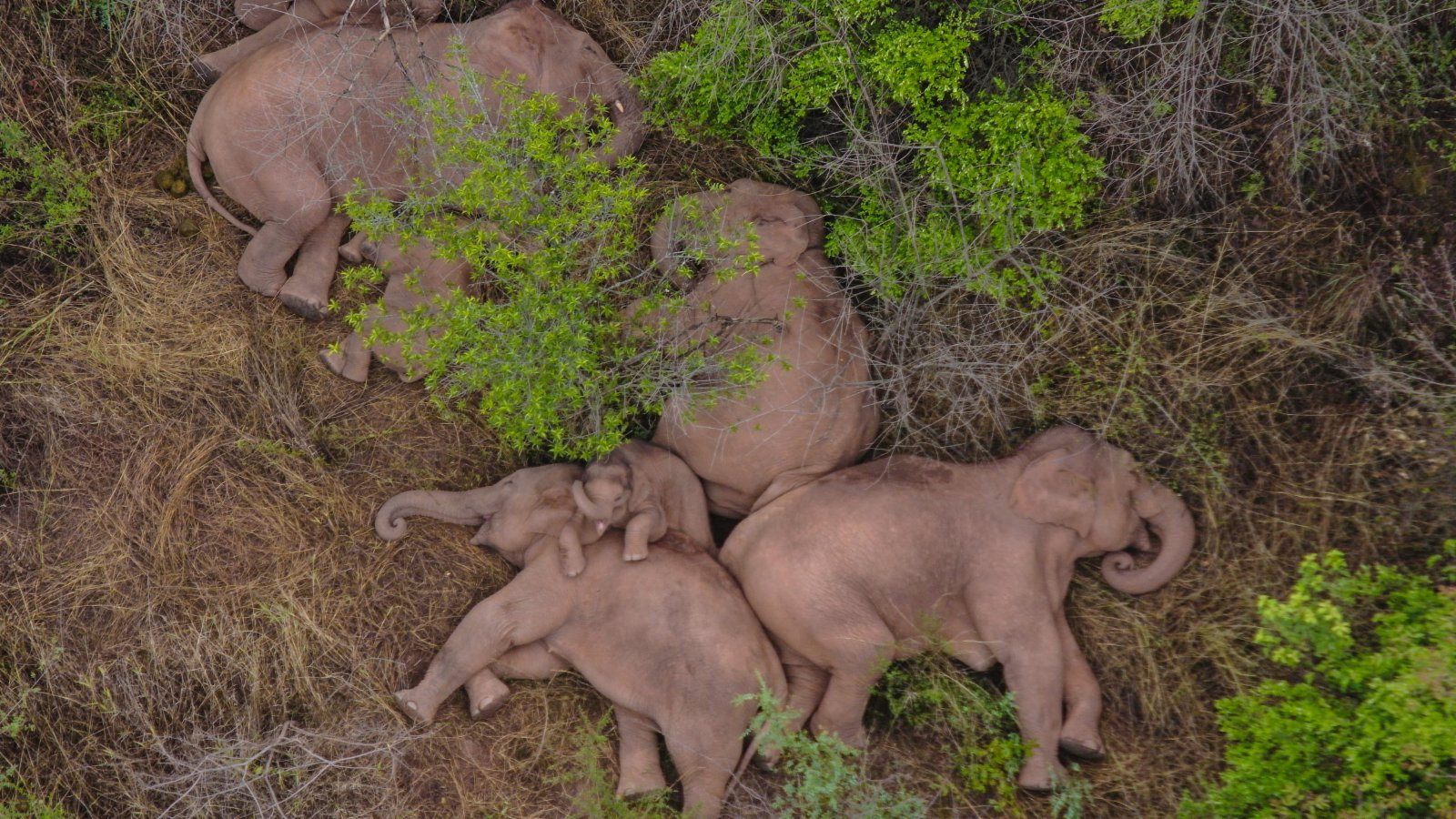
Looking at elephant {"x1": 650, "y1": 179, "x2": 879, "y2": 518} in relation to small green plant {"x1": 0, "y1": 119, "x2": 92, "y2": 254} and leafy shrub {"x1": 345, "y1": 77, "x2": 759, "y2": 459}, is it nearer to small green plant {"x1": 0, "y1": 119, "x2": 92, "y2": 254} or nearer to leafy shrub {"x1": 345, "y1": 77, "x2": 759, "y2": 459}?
leafy shrub {"x1": 345, "y1": 77, "x2": 759, "y2": 459}

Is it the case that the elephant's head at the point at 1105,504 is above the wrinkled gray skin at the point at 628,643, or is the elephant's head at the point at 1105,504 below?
above

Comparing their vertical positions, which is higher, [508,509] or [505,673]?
[508,509]

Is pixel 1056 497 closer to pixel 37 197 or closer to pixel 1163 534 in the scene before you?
pixel 1163 534

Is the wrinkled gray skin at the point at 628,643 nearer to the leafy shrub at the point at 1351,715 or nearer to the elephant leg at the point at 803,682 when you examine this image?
the elephant leg at the point at 803,682

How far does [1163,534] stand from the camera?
15.1 feet

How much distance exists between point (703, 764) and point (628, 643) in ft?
1.90

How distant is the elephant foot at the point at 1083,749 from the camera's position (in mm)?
4453

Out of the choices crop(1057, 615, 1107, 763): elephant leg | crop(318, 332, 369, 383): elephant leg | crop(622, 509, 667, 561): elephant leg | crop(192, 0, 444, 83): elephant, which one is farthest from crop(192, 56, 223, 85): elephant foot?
crop(1057, 615, 1107, 763): elephant leg

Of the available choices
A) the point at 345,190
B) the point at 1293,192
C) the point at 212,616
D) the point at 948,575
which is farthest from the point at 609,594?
the point at 1293,192

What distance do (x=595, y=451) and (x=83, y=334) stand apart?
245 centimetres

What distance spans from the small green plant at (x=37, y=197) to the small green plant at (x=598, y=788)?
3.29 metres

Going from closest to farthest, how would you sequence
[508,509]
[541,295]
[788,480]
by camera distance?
[541,295] < [508,509] < [788,480]

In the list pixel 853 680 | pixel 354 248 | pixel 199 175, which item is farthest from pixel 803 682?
pixel 199 175

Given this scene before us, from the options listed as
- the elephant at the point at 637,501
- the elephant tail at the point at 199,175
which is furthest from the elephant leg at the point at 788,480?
the elephant tail at the point at 199,175
